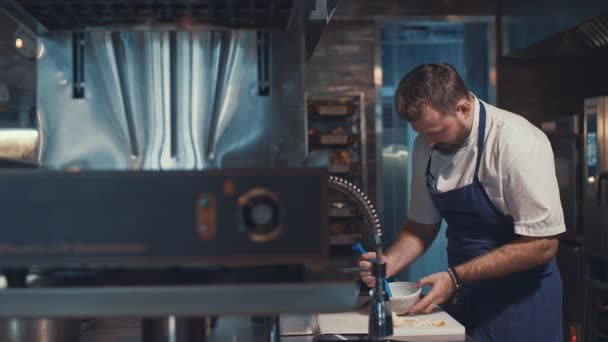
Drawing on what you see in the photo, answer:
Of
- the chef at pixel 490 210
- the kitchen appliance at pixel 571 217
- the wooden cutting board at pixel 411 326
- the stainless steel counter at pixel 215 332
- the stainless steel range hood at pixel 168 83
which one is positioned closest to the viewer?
the stainless steel range hood at pixel 168 83

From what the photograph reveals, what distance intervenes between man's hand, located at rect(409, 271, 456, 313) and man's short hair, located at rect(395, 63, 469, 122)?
497 mm

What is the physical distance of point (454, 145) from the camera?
218cm

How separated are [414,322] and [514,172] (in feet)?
2.00

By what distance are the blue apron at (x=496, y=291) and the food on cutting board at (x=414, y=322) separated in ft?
1.35

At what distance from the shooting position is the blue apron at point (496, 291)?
204 cm

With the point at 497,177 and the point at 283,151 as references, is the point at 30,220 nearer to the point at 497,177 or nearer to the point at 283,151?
the point at 283,151

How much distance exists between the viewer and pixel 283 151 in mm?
1158

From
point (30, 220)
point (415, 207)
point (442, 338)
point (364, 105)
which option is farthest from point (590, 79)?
point (30, 220)

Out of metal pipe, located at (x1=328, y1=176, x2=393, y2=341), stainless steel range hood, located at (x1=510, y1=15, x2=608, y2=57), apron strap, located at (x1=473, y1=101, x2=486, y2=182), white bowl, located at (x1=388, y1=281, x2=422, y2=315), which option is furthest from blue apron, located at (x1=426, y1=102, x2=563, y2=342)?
stainless steel range hood, located at (x1=510, y1=15, x2=608, y2=57)

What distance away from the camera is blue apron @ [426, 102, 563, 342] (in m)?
2.04

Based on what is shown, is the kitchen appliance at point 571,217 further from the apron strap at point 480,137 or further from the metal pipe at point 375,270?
the metal pipe at point 375,270

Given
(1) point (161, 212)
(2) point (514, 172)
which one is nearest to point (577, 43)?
(2) point (514, 172)

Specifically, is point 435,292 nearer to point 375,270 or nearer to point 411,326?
point 411,326

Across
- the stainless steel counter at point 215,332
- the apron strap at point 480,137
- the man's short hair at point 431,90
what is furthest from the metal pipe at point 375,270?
the apron strap at point 480,137
